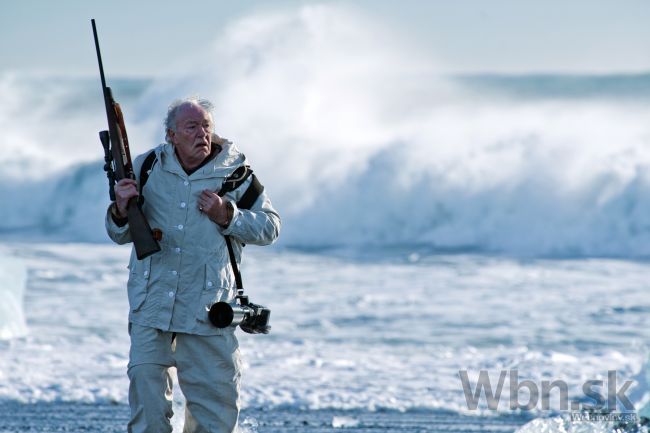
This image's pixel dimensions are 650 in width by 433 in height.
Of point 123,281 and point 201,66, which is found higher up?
point 201,66

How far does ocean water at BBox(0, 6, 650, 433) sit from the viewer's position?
7.82 m

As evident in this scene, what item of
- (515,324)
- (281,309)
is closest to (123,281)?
(281,309)

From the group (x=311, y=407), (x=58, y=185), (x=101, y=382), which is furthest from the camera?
(x=58, y=185)

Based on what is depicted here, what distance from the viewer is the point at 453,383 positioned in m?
8.02

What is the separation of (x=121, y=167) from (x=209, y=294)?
550 mm

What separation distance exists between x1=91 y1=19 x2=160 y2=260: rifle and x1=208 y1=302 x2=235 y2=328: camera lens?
29cm

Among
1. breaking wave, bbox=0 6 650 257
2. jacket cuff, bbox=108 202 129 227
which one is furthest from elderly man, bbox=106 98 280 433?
breaking wave, bbox=0 6 650 257

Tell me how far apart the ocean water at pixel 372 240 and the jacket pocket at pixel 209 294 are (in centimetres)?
127

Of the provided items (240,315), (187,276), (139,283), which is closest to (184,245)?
(187,276)

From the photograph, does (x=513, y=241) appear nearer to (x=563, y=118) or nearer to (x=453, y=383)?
(x=563, y=118)

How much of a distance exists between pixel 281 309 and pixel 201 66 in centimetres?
1747

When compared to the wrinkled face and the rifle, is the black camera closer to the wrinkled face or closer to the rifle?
the rifle

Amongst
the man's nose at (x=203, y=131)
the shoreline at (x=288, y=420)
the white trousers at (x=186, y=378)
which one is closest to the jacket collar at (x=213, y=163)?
the man's nose at (x=203, y=131)

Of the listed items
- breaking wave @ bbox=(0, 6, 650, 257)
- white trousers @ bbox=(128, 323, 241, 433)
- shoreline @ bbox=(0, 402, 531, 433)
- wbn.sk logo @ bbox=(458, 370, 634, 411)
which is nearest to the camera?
white trousers @ bbox=(128, 323, 241, 433)
